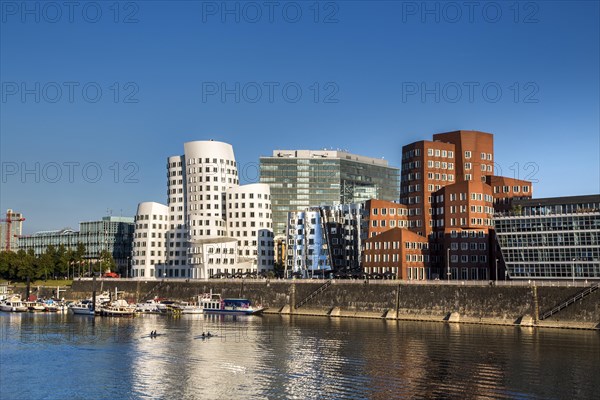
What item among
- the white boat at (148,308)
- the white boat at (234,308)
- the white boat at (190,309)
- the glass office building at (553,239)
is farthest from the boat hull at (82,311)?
the glass office building at (553,239)

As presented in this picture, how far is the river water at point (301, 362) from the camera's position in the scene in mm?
78250

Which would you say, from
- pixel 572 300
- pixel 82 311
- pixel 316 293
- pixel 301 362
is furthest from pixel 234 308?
pixel 301 362

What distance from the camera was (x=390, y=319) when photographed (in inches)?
6506

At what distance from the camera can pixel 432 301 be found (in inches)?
6304

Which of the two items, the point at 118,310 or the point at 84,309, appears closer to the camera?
the point at 118,310

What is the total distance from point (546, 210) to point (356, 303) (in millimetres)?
48024

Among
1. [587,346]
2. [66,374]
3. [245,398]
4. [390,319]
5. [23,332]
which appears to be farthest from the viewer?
[390,319]

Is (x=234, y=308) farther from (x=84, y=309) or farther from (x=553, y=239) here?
(x=553, y=239)

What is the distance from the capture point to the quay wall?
5574 inches

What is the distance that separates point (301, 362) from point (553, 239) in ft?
279

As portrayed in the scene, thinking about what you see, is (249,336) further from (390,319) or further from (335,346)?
(390,319)

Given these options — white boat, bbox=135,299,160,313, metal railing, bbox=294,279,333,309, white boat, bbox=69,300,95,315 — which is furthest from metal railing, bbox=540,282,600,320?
white boat, bbox=69,300,95,315

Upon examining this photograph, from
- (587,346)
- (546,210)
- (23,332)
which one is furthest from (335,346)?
(546,210)

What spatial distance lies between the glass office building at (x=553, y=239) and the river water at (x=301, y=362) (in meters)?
26.6
